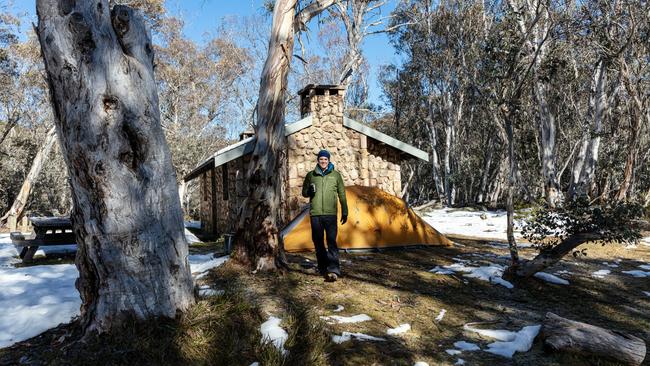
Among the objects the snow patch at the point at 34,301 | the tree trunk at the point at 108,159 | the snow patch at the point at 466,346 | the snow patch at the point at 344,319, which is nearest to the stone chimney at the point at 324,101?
the snow patch at the point at 34,301

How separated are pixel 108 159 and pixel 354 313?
3099 millimetres

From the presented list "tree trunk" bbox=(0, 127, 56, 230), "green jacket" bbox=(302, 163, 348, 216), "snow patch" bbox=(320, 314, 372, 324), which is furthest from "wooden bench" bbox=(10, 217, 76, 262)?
"tree trunk" bbox=(0, 127, 56, 230)

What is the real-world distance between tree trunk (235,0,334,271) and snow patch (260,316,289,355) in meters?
1.94

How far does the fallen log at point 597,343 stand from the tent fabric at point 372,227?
209 inches

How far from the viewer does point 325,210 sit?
21.5ft

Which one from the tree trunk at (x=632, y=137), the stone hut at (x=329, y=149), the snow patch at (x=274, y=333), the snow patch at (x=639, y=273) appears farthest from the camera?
the stone hut at (x=329, y=149)

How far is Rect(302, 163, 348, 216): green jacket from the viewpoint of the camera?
6539 millimetres

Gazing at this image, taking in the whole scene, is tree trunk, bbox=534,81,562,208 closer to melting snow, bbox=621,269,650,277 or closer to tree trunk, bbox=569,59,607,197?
tree trunk, bbox=569,59,607,197

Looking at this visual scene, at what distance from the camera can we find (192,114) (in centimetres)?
3033

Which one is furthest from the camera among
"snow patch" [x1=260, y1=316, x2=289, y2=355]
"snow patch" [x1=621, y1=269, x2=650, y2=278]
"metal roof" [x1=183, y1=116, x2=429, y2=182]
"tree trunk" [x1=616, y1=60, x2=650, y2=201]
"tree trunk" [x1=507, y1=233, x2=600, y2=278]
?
"tree trunk" [x1=616, y1=60, x2=650, y2=201]

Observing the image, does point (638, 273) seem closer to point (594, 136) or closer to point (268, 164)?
point (268, 164)

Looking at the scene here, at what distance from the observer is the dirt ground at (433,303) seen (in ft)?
14.7

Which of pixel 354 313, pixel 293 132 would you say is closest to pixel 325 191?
pixel 354 313

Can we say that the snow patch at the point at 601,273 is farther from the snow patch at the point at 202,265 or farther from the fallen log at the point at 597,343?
the snow patch at the point at 202,265
